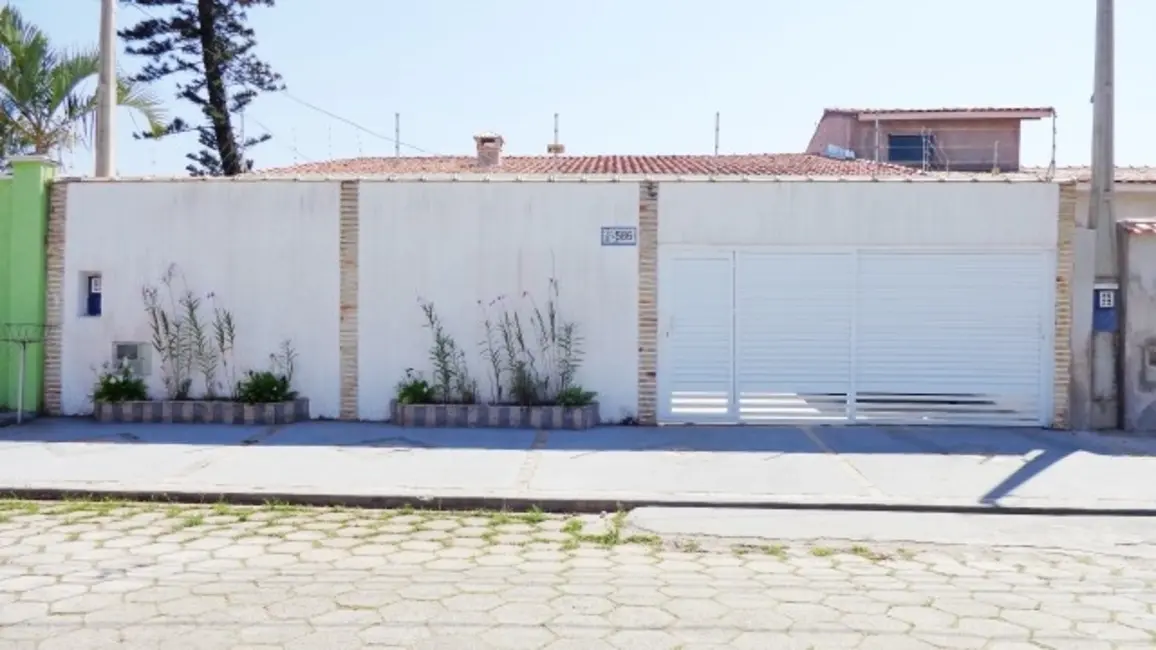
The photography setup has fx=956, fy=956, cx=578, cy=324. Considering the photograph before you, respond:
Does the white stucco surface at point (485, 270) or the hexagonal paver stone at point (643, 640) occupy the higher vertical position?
the white stucco surface at point (485, 270)

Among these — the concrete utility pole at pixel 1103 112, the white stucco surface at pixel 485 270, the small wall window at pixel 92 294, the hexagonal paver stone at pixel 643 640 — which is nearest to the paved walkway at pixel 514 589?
the hexagonal paver stone at pixel 643 640

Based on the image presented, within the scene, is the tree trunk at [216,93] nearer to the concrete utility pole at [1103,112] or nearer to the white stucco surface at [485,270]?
the white stucco surface at [485,270]

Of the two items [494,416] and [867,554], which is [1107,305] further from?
[494,416]

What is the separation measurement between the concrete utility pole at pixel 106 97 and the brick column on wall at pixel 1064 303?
12693 mm

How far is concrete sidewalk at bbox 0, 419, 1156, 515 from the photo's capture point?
770cm

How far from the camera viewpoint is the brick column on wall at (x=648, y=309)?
1132 cm

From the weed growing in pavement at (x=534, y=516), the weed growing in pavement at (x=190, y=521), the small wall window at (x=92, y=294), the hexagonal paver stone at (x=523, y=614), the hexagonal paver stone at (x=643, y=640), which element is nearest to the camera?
the hexagonal paver stone at (x=643, y=640)

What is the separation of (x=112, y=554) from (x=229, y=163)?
17731mm

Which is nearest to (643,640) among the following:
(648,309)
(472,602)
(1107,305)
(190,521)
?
(472,602)

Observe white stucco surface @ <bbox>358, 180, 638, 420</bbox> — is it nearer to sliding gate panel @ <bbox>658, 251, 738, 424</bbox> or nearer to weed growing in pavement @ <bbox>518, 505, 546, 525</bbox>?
sliding gate panel @ <bbox>658, 251, 738, 424</bbox>

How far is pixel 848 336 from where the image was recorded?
11.4 metres

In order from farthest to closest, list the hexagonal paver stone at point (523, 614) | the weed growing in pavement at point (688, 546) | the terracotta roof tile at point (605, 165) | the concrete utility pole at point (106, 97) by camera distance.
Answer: the terracotta roof tile at point (605, 165) < the concrete utility pole at point (106, 97) < the weed growing in pavement at point (688, 546) < the hexagonal paver stone at point (523, 614)

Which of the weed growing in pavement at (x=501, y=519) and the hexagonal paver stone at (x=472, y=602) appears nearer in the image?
the hexagonal paver stone at (x=472, y=602)

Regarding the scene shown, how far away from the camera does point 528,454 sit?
942 cm
